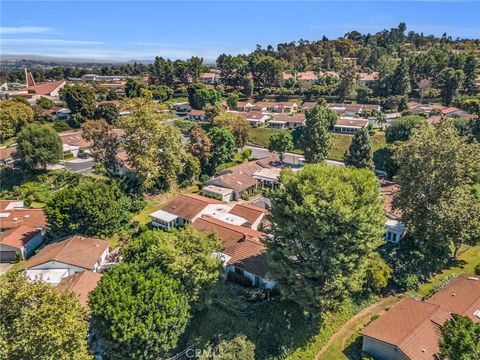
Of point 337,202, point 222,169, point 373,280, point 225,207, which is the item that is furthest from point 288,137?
point 337,202

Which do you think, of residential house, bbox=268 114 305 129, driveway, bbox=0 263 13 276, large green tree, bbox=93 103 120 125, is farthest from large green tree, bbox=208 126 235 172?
driveway, bbox=0 263 13 276

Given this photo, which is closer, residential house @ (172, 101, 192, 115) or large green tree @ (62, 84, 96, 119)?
large green tree @ (62, 84, 96, 119)

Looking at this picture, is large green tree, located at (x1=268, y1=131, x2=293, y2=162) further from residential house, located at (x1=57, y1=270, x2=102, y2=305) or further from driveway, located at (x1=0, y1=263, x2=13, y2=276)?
driveway, located at (x1=0, y1=263, x2=13, y2=276)

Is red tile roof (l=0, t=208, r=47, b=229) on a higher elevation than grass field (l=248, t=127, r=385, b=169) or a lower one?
lower

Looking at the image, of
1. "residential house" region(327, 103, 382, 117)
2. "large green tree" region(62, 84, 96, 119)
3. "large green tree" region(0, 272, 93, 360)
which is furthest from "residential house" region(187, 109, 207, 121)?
"large green tree" region(0, 272, 93, 360)

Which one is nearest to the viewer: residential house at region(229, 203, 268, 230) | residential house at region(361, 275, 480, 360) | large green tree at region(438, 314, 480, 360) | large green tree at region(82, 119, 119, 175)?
large green tree at region(438, 314, 480, 360)

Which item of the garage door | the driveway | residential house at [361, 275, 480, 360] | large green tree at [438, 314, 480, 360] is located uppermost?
large green tree at [438, 314, 480, 360]

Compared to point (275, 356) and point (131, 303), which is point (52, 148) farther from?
point (275, 356)

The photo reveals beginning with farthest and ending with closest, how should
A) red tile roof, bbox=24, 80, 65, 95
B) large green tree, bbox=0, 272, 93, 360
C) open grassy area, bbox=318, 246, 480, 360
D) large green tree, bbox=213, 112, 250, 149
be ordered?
red tile roof, bbox=24, 80, 65, 95, large green tree, bbox=213, 112, 250, 149, open grassy area, bbox=318, 246, 480, 360, large green tree, bbox=0, 272, 93, 360
